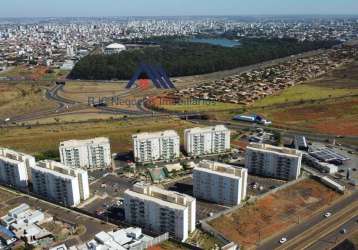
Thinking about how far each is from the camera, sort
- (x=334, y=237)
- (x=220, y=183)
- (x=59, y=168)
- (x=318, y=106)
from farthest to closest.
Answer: (x=318, y=106) → (x=59, y=168) → (x=220, y=183) → (x=334, y=237)

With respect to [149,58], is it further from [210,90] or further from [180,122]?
[180,122]

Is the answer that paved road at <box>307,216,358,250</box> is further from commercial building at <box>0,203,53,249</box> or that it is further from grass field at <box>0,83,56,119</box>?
grass field at <box>0,83,56,119</box>

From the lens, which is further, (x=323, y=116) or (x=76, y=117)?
(x=76, y=117)

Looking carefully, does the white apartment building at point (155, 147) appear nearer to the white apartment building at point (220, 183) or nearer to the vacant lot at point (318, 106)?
the white apartment building at point (220, 183)

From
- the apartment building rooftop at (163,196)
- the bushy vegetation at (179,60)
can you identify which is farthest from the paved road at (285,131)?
the bushy vegetation at (179,60)

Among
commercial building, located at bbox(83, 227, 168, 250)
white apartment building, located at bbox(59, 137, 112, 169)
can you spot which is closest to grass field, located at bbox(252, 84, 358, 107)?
white apartment building, located at bbox(59, 137, 112, 169)

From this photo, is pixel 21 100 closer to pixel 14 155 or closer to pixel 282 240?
pixel 14 155

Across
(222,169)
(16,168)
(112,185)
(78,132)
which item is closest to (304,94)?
(78,132)

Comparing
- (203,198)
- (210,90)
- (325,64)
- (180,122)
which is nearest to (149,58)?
(210,90)
